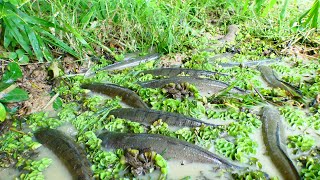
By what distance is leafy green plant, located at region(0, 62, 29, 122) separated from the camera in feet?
12.2

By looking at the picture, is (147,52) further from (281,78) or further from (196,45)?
(281,78)

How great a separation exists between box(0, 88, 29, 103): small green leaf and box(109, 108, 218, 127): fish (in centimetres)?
105

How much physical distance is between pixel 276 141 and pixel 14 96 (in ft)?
9.51

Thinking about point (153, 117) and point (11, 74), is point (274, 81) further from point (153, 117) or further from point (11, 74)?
point (11, 74)

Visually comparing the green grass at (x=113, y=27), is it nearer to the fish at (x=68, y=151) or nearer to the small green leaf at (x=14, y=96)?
the small green leaf at (x=14, y=96)

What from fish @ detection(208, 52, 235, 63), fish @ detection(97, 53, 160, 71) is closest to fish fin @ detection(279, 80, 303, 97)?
fish @ detection(208, 52, 235, 63)

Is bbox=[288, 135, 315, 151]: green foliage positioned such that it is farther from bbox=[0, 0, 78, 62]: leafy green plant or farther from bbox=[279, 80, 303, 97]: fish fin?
bbox=[0, 0, 78, 62]: leafy green plant

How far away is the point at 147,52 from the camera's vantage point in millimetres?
5387

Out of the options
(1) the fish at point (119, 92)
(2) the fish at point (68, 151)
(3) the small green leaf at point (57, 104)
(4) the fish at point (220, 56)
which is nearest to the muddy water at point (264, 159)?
(1) the fish at point (119, 92)

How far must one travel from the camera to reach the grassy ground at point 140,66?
3.23 meters

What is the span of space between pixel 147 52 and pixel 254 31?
7.03 ft

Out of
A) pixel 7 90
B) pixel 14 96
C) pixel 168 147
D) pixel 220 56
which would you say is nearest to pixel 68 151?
pixel 168 147

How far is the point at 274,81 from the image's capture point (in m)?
4.32

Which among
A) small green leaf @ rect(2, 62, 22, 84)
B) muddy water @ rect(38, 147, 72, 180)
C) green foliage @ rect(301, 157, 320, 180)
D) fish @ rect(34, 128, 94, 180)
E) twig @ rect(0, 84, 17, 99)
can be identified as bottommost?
green foliage @ rect(301, 157, 320, 180)
